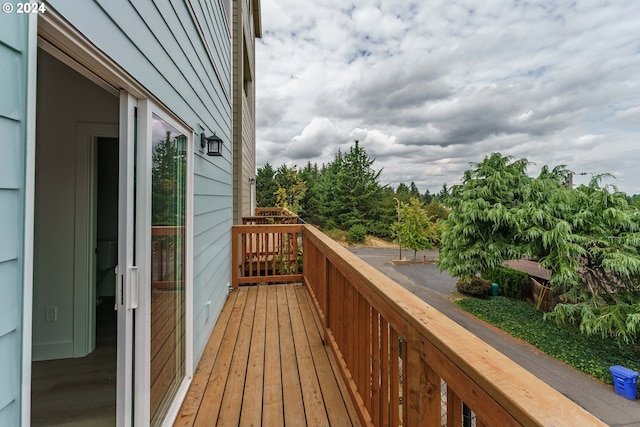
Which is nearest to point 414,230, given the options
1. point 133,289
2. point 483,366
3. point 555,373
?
point 555,373

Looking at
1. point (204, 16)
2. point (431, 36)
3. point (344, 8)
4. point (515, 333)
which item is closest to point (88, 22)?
point (204, 16)

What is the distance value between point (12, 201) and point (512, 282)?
1475 centimetres

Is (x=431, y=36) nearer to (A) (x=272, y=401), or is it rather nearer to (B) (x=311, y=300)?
(B) (x=311, y=300)

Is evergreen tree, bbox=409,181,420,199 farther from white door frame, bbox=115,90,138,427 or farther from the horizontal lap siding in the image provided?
white door frame, bbox=115,90,138,427

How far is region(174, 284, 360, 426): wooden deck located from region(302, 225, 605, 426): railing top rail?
998 millimetres

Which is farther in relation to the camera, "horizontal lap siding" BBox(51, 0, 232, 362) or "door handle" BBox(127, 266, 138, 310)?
"door handle" BBox(127, 266, 138, 310)

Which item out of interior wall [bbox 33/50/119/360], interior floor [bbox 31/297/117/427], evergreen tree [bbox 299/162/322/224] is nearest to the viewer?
interior floor [bbox 31/297/117/427]

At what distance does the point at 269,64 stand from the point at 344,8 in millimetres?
3445

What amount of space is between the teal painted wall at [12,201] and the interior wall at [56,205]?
2.19m

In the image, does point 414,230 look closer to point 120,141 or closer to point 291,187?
point 291,187

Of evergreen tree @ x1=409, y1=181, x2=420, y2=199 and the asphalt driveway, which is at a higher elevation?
evergreen tree @ x1=409, y1=181, x2=420, y2=199

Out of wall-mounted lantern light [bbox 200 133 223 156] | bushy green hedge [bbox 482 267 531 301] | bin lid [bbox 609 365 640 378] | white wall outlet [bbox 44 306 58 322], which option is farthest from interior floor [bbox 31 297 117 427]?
bushy green hedge [bbox 482 267 531 301]

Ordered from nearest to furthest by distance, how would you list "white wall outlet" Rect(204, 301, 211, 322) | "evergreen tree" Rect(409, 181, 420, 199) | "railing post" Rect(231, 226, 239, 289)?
"white wall outlet" Rect(204, 301, 211, 322)
"railing post" Rect(231, 226, 239, 289)
"evergreen tree" Rect(409, 181, 420, 199)

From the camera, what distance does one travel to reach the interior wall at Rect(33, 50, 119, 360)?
242 cm
